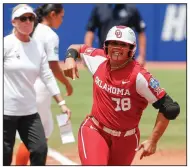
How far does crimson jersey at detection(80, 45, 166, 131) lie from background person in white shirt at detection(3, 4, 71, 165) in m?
1.04

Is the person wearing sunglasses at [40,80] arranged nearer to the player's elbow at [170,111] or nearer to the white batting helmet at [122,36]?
the white batting helmet at [122,36]

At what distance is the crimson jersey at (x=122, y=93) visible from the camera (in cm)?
687

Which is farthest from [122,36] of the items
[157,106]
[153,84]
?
[157,106]

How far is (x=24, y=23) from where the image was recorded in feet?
26.5

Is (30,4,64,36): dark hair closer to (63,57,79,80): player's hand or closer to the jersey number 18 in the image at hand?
(63,57,79,80): player's hand

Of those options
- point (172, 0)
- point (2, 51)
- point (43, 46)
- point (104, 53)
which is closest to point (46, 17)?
point (43, 46)

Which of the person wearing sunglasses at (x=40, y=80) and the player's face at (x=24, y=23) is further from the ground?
the player's face at (x=24, y=23)

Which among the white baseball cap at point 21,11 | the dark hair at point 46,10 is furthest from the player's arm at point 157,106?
the dark hair at point 46,10

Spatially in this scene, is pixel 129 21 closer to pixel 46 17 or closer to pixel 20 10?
pixel 46 17

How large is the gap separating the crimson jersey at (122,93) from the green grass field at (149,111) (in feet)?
14.0

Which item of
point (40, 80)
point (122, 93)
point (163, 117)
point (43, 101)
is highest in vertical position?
point (122, 93)

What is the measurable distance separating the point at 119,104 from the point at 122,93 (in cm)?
15

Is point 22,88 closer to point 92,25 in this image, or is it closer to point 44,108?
point 44,108

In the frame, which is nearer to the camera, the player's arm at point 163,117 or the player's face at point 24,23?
the player's arm at point 163,117
